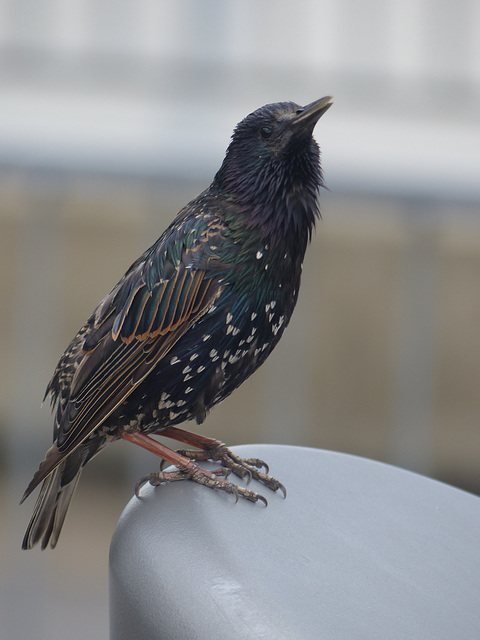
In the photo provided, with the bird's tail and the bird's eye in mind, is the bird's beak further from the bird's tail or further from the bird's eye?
the bird's tail

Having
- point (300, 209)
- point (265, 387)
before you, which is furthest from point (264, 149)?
point (265, 387)

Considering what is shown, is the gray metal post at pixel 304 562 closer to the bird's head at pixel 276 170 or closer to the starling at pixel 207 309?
the starling at pixel 207 309

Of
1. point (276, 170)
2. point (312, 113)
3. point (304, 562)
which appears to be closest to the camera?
point (304, 562)

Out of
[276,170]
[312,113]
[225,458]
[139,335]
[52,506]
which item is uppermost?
[312,113]

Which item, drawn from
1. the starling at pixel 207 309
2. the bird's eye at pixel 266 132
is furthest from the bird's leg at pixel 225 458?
the bird's eye at pixel 266 132

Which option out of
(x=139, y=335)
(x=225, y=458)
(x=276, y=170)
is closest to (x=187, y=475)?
(x=225, y=458)

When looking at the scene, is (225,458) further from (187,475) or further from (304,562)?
(304,562)

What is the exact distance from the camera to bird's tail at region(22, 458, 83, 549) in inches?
82.0

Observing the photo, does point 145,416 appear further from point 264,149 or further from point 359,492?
point 264,149

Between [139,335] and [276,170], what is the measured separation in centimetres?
52

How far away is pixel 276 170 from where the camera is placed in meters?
2.00

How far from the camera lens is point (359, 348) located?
5.15 m

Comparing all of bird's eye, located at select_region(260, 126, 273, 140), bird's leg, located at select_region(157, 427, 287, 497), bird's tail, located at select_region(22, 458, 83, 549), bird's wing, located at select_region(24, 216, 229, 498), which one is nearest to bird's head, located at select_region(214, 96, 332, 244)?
bird's eye, located at select_region(260, 126, 273, 140)

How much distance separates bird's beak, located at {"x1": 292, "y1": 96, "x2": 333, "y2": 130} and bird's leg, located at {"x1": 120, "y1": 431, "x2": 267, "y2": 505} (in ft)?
2.71
